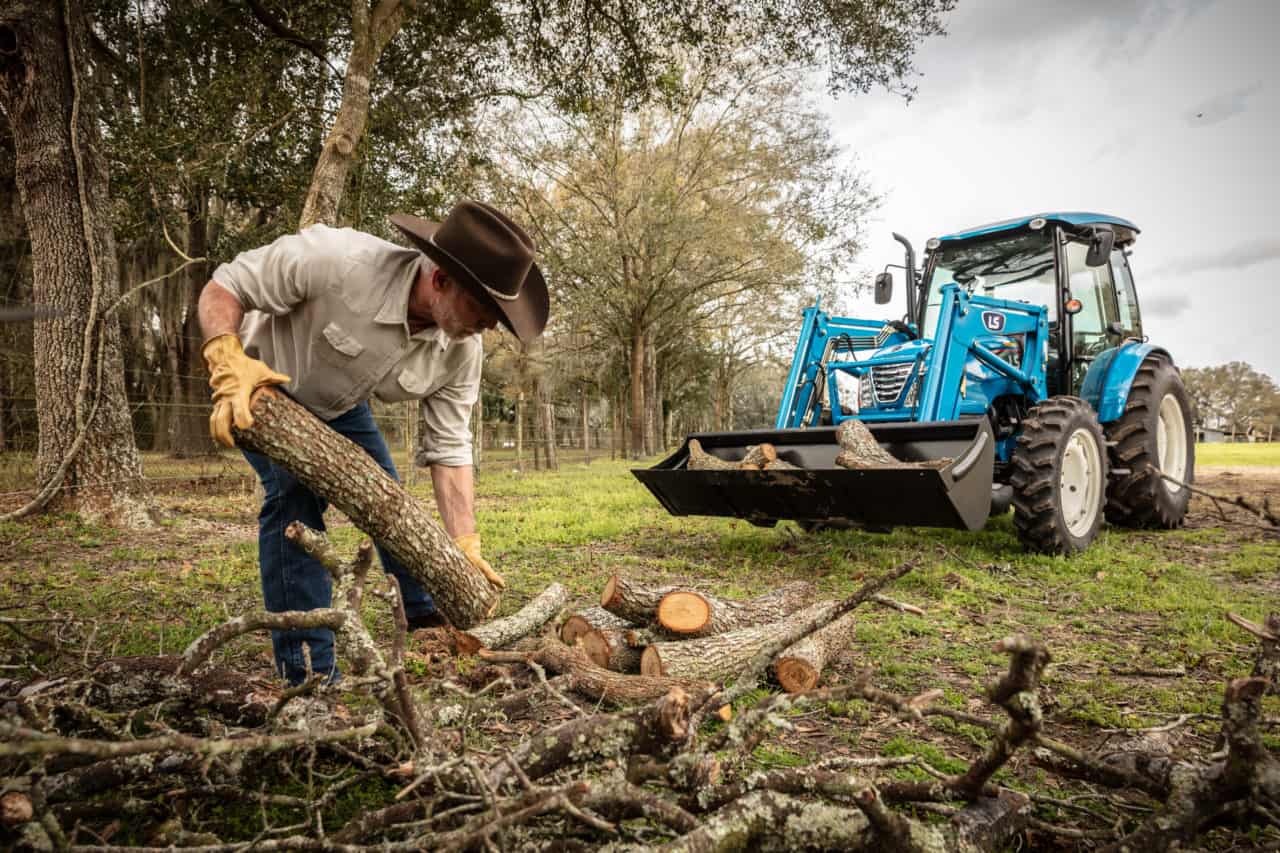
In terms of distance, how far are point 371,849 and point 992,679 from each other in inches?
95.8

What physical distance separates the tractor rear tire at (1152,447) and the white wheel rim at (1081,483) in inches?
9.7

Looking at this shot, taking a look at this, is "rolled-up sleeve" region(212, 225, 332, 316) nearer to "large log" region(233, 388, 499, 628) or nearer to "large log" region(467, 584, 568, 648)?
"large log" region(233, 388, 499, 628)

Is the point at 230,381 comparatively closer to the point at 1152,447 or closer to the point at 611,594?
the point at 611,594

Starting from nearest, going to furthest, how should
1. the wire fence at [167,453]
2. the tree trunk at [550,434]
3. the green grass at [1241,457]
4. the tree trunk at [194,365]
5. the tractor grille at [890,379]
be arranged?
the tractor grille at [890,379] < the wire fence at [167,453] < the tree trunk at [194,365] < the green grass at [1241,457] < the tree trunk at [550,434]

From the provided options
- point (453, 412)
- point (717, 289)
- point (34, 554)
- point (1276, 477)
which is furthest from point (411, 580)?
point (717, 289)

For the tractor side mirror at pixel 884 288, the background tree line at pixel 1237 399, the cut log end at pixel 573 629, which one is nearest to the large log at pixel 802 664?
the cut log end at pixel 573 629

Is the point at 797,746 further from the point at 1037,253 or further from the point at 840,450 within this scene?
the point at 1037,253

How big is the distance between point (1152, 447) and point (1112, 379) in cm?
62

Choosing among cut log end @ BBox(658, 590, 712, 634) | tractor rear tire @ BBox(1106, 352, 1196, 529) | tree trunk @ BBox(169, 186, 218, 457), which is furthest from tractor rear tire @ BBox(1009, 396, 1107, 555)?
tree trunk @ BBox(169, 186, 218, 457)

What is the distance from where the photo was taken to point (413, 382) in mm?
2877

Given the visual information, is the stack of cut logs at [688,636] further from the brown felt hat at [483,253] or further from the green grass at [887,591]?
the brown felt hat at [483,253]

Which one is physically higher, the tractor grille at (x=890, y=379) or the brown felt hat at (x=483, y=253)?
the brown felt hat at (x=483, y=253)

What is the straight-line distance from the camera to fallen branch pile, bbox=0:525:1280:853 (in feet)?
3.97

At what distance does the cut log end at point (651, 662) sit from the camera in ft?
8.41
